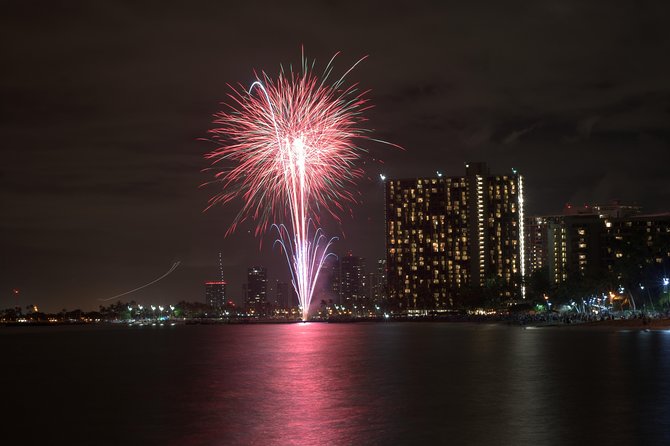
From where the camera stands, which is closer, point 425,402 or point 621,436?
point 621,436

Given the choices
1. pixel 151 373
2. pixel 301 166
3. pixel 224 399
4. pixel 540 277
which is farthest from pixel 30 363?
pixel 540 277

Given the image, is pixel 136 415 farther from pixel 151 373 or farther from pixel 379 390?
pixel 151 373

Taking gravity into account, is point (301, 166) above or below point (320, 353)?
above

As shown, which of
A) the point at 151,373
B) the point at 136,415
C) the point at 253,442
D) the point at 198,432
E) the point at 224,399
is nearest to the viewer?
the point at 253,442

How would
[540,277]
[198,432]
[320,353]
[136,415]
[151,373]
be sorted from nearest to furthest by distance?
1. [198,432]
2. [136,415]
3. [151,373]
4. [320,353]
5. [540,277]

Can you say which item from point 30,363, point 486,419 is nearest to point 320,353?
point 30,363

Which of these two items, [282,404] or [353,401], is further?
[353,401]
